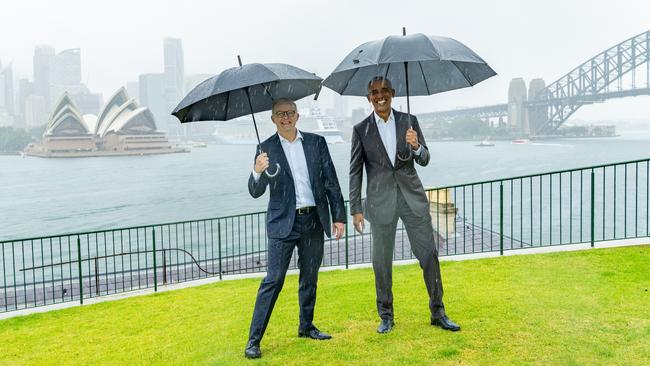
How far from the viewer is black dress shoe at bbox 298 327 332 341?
382 centimetres

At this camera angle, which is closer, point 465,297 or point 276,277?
point 276,277

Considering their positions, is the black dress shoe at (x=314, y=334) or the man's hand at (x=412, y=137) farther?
the black dress shoe at (x=314, y=334)

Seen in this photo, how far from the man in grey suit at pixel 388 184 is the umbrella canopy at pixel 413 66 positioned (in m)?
0.21

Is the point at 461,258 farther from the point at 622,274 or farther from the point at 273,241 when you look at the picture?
the point at 273,241

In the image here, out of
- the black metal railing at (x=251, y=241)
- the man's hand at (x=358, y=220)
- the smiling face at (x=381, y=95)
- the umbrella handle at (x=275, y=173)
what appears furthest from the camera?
the black metal railing at (x=251, y=241)

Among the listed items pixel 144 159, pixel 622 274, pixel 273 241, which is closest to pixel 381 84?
pixel 273 241

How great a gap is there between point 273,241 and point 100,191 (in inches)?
2149

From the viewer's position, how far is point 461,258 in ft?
22.1

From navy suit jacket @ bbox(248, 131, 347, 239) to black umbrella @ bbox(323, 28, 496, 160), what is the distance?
20.6 inches

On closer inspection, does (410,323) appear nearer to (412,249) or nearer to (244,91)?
(412,249)

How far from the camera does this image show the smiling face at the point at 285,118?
139 inches

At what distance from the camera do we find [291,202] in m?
3.53

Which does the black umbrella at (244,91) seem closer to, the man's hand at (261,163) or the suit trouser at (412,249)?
the man's hand at (261,163)

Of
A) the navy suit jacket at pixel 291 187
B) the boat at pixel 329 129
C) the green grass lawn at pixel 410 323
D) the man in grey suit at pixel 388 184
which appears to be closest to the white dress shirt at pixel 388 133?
the man in grey suit at pixel 388 184
